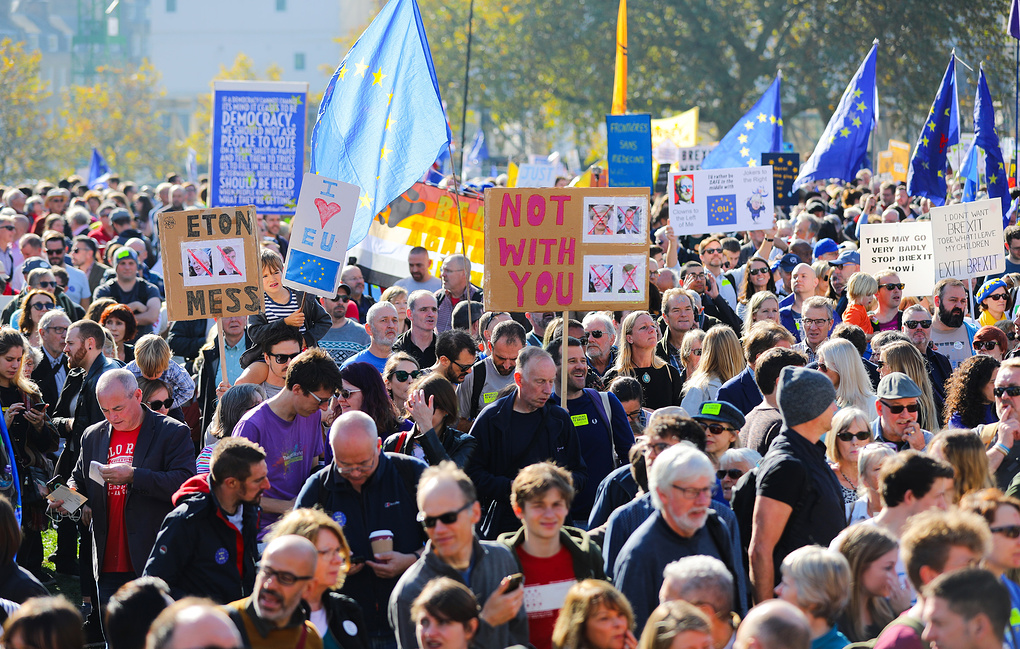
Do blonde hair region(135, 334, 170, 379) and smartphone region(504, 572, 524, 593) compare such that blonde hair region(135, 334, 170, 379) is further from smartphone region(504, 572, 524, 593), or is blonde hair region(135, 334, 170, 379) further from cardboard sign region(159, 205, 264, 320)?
smartphone region(504, 572, 524, 593)

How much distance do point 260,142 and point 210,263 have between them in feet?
11.0

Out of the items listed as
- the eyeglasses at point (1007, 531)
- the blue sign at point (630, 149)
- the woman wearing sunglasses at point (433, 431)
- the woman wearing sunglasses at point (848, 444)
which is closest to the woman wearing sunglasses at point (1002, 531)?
the eyeglasses at point (1007, 531)

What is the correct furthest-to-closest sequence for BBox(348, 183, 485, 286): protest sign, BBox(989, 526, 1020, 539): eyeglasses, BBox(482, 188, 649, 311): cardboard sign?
BBox(348, 183, 485, 286): protest sign, BBox(482, 188, 649, 311): cardboard sign, BBox(989, 526, 1020, 539): eyeglasses

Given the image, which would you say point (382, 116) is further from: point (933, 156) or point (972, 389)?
point (933, 156)

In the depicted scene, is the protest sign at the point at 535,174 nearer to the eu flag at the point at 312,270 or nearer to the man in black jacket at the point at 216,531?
the eu flag at the point at 312,270

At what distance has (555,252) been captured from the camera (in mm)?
7746

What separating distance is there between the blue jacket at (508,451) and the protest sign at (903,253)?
563 centimetres

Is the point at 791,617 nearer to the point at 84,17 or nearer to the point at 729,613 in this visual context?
the point at 729,613

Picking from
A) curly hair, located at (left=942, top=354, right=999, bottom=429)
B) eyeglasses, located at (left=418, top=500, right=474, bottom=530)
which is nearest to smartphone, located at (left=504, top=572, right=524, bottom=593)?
eyeglasses, located at (left=418, top=500, right=474, bottom=530)

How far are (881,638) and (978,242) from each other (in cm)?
780

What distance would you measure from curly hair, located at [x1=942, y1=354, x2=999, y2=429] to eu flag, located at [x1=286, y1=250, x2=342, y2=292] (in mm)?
4179

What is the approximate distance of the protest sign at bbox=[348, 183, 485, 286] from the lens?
12711mm

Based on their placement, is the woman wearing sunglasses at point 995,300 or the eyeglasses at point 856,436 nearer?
the eyeglasses at point 856,436

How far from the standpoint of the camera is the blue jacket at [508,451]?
6301 millimetres
